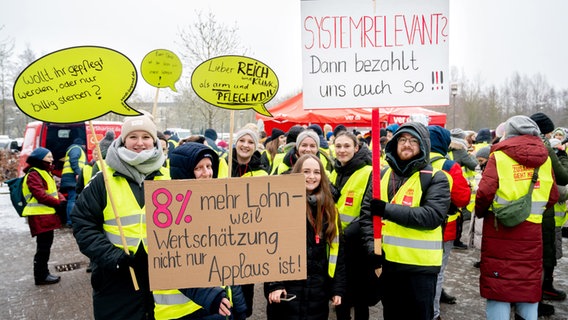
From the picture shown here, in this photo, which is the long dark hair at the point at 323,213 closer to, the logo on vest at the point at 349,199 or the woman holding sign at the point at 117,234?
the logo on vest at the point at 349,199

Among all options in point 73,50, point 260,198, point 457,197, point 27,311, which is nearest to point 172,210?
point 260,198

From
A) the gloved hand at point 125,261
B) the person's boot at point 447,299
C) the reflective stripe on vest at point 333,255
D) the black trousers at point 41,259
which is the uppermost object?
the gloved hand at point 125,261

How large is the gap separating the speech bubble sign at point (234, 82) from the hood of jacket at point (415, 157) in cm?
104

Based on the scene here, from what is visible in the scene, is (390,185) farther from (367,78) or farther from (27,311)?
(27,311)

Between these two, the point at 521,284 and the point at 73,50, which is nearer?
the point at 73,50

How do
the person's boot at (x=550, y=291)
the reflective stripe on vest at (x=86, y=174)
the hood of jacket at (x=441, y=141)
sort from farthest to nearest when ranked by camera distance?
the reflective stripe on vest at (x=86, y=174)
the person's boot at (x=550, y=291)
the hood of jacket at (x=441, y=141)

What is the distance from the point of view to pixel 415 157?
2.91 meters

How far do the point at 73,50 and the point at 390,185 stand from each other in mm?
2329

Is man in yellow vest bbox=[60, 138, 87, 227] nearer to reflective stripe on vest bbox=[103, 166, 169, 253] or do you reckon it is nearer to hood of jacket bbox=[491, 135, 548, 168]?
reflective stripe on vest bbox=[103, 166, 169, 253]

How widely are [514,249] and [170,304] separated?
2793 millimetres

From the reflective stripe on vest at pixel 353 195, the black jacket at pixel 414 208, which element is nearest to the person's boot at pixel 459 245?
the reflective stripe on vest at pixel 353 195

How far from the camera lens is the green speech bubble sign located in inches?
88.5

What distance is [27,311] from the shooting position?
4.46 meters

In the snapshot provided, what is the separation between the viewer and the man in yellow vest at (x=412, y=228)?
274 cm
